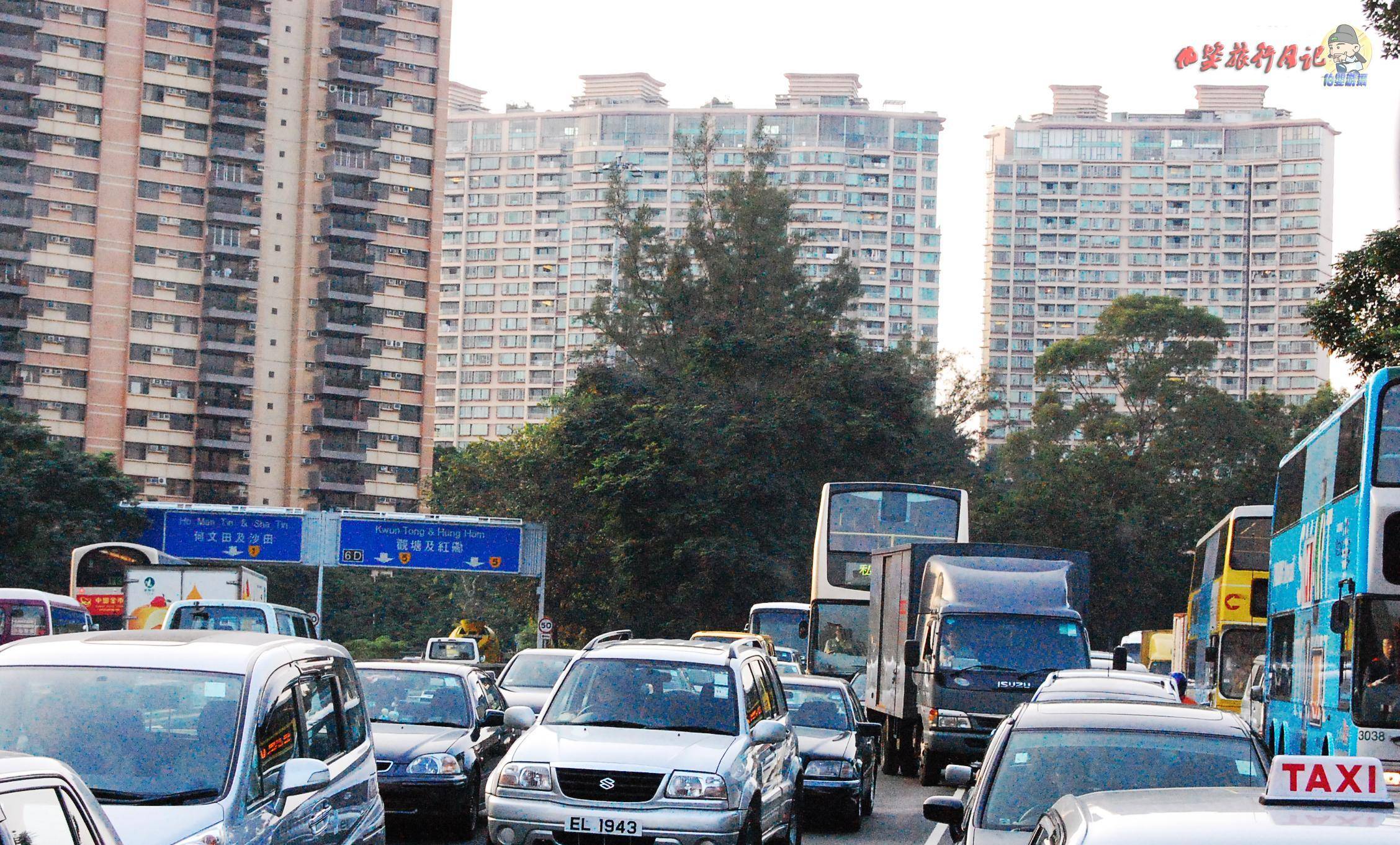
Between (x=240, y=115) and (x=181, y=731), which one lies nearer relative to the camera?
(x=181, y=731)

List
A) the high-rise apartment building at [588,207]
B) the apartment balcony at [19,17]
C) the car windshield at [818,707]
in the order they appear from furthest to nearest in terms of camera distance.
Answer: the high-rise apartment building at [588,207] < the apartment balcony at [19,17] < the car windshield at [818,707]

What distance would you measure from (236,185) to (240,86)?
5091 millimetres

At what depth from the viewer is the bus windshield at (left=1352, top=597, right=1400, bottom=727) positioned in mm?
12242

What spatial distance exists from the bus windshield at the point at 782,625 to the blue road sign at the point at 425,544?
15.0 m

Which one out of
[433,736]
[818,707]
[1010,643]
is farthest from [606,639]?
[1010,643]

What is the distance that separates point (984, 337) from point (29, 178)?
81345 millimetres

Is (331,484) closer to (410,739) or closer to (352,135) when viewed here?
(352,135)

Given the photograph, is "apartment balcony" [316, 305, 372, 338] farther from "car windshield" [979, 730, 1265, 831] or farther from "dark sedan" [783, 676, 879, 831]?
"car windshield" [979, 730, 1265, 831]

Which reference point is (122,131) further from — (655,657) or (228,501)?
(655,657)

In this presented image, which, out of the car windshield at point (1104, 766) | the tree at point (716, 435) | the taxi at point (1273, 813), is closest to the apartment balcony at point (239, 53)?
the tree at point (716, 435)

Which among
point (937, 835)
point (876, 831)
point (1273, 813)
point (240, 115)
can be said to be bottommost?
point (876, 831)

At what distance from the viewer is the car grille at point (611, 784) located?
35.4ft

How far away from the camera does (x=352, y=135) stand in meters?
90.6

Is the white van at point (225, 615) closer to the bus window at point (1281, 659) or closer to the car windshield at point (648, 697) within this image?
the bus window at point (1281, 659)
